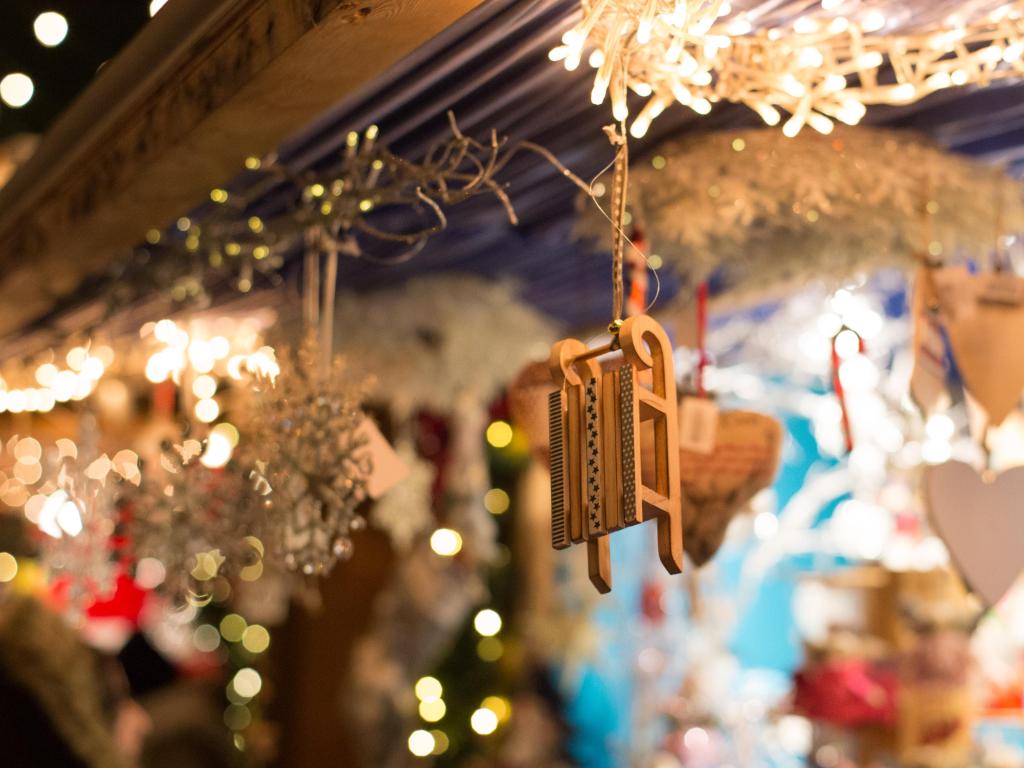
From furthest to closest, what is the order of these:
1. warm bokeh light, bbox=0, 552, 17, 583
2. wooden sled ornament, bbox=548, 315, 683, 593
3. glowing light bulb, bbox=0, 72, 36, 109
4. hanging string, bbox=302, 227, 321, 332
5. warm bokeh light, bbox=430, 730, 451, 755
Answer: warm bokeh light, bbox=0, 552, 17, 583, warm bokeh light, bbox=430, 730, 451, 755, glowing light bulb, bbox=0, 72, 36, 109, hanging string, bbox=302, 227, 321, 332, wooden sled ornament, bbox=548, 315, 683, 593

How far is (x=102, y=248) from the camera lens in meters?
2.42

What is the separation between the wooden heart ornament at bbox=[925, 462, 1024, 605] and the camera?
2.04 meters

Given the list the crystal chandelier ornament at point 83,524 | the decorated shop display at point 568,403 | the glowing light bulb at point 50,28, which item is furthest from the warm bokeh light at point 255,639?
the glowing light bulb at point 50,28

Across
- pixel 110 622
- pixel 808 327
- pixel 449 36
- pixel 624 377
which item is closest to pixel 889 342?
pixel 808 327

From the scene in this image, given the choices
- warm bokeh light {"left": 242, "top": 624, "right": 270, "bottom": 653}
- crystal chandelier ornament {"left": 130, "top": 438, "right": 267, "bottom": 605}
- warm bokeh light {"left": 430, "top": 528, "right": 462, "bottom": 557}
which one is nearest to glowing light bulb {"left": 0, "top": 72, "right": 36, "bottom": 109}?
crystal chandelier ornament {"left": 130, "top": 438, "right": 267, "bottom": 605}

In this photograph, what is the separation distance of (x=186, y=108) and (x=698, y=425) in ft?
3.45

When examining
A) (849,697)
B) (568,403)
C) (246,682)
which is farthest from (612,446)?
(246,682)

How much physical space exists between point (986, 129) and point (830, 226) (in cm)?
34

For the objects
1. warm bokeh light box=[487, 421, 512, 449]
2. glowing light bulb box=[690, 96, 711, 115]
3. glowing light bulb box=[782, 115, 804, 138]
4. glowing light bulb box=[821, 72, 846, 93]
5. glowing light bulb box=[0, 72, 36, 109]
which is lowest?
warm bokeh light box=[487, 421, 512, 449]

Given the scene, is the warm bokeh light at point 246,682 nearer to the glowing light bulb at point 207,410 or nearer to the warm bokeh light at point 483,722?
the warm bokeh light at point 483,722

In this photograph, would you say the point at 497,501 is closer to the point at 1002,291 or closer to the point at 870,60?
the point at 1002,291

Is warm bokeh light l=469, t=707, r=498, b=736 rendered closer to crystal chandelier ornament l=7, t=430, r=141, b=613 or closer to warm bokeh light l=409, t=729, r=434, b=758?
warm bokeh light l=409, t=729, r=434, b=758

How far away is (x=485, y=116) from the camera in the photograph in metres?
2.02

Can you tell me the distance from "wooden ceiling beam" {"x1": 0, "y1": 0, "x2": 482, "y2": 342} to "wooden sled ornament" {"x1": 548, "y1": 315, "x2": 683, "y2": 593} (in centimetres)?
45
